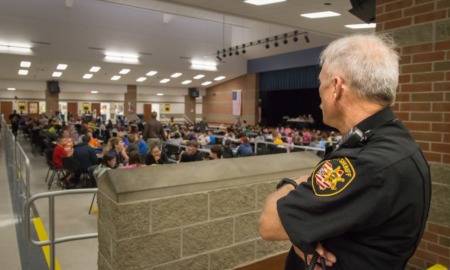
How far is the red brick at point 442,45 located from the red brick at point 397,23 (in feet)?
0.97

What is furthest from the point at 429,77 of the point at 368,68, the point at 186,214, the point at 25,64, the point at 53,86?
the point at 53,86

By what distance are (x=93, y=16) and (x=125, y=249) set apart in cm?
1678

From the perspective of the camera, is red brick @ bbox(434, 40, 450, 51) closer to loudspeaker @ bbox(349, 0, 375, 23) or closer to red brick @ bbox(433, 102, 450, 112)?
red brick @ bbox(433, 102, 450, 112)

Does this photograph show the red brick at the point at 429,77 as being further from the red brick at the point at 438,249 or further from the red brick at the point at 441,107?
the red brick at the point at 438,249

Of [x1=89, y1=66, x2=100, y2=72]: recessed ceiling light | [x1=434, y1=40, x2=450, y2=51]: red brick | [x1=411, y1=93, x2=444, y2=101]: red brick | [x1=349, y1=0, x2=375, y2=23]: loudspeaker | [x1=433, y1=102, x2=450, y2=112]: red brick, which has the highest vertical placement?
[x1=89, y1=66, x2=100, y2=72]: recessed ceiling light

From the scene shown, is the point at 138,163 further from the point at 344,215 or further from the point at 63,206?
the point at 344,215

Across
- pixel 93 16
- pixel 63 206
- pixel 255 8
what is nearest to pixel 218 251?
pixel 63 206

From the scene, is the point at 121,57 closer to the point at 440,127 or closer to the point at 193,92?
the point at 193,92

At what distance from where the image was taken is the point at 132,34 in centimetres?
1767

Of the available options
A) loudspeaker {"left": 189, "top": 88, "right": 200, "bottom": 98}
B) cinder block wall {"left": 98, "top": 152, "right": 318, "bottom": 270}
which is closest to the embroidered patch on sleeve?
cinder block wall {"left": 98, "top": 152, "right": 318, "bottom": 270}

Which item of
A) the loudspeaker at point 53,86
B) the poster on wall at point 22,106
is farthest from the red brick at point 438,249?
the poster on wall at point 22,106

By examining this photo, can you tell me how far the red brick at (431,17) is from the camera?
257cm

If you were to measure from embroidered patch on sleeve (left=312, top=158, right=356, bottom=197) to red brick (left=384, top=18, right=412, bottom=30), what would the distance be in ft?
7.65

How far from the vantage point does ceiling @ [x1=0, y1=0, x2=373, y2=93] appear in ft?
48.3
